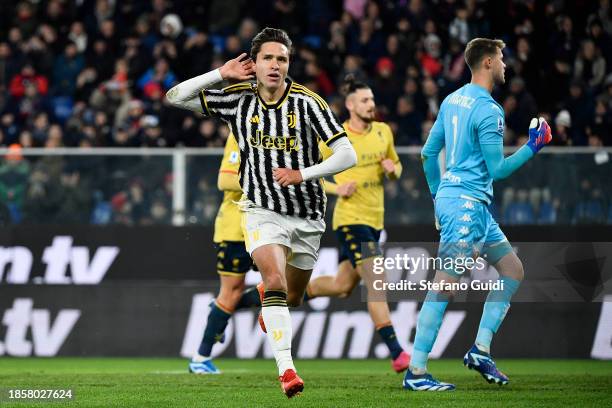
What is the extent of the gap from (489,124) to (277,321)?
6.60 feet

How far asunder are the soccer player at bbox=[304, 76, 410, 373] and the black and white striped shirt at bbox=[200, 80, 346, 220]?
8.86 ft

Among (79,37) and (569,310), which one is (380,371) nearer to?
(569,310)

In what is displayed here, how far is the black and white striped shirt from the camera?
314 inches

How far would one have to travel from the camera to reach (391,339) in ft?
34.8

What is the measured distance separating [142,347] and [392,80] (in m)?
5.61

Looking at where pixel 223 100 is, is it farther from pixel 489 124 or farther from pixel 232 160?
pixel 232 160

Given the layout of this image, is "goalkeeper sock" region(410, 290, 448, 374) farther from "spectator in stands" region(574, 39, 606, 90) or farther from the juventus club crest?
"spectator in stands" region(574, 39, 606, 90)

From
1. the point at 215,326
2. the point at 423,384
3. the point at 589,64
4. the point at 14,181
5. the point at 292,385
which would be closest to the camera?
the point at 292,385

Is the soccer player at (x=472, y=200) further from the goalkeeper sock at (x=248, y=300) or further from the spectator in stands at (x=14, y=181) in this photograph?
the spectator in stands at (x=14, y=181)

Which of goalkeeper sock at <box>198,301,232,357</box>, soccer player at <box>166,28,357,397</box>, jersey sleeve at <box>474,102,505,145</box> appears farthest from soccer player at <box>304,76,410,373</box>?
jersey sleeve at <box>474,102,505,145</box>

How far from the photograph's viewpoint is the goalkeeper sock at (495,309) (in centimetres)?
841

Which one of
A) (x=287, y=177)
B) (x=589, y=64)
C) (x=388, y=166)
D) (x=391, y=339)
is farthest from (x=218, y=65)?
(x=287, y=177)

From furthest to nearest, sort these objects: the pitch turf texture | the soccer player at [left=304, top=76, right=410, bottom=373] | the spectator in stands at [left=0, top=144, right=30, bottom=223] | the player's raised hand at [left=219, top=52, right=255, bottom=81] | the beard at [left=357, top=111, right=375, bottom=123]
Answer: the spectator in stands at [left=0, top=144, right=30, bottom=223] → the beard at [left=357, top=111, right=375, bottom=123] → the soccer player at [left=304, top=76, right=410, bottom=373] → the player's raised hand at [left=219, top=52, right=255, bottom=81] → the pitch turf texture

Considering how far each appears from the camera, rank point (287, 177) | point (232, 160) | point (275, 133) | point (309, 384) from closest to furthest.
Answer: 1. point (287, 177)
2. point (275, 133)
3. point (309, 384)
4. point (232, 160)
